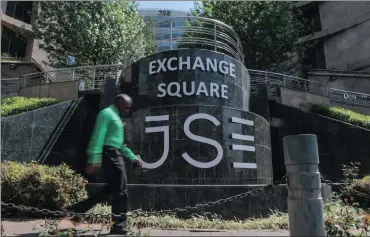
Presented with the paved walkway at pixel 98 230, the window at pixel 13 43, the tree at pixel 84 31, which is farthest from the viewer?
the window at pixel 13 43

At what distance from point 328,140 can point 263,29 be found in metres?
12.0

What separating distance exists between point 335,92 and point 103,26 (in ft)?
50.4

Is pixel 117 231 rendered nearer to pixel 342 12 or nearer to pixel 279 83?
pixel 279 83

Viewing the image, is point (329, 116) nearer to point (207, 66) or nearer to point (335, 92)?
point (335, 92)

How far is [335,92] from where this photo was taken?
68.0 ft

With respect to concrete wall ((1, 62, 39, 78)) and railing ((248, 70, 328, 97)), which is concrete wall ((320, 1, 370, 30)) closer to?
railing ((248, 70, 328, 97))

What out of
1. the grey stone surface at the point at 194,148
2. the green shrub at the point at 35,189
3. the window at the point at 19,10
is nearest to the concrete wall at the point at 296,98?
the grey stone surface at the point at 194,148

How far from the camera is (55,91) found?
18250 mm

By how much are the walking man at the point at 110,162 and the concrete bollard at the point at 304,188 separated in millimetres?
2134

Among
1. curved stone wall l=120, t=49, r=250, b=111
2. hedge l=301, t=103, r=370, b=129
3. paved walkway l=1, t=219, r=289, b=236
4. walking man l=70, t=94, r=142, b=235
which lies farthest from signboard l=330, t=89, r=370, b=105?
walking man l=70, t=94, r=142, b=235

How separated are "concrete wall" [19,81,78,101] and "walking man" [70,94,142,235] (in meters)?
12.6

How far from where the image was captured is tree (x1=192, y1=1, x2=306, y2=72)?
79.7ft

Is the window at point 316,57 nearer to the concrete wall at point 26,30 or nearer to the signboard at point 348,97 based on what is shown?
the signboard at point 348,97

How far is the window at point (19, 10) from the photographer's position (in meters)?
30.9
